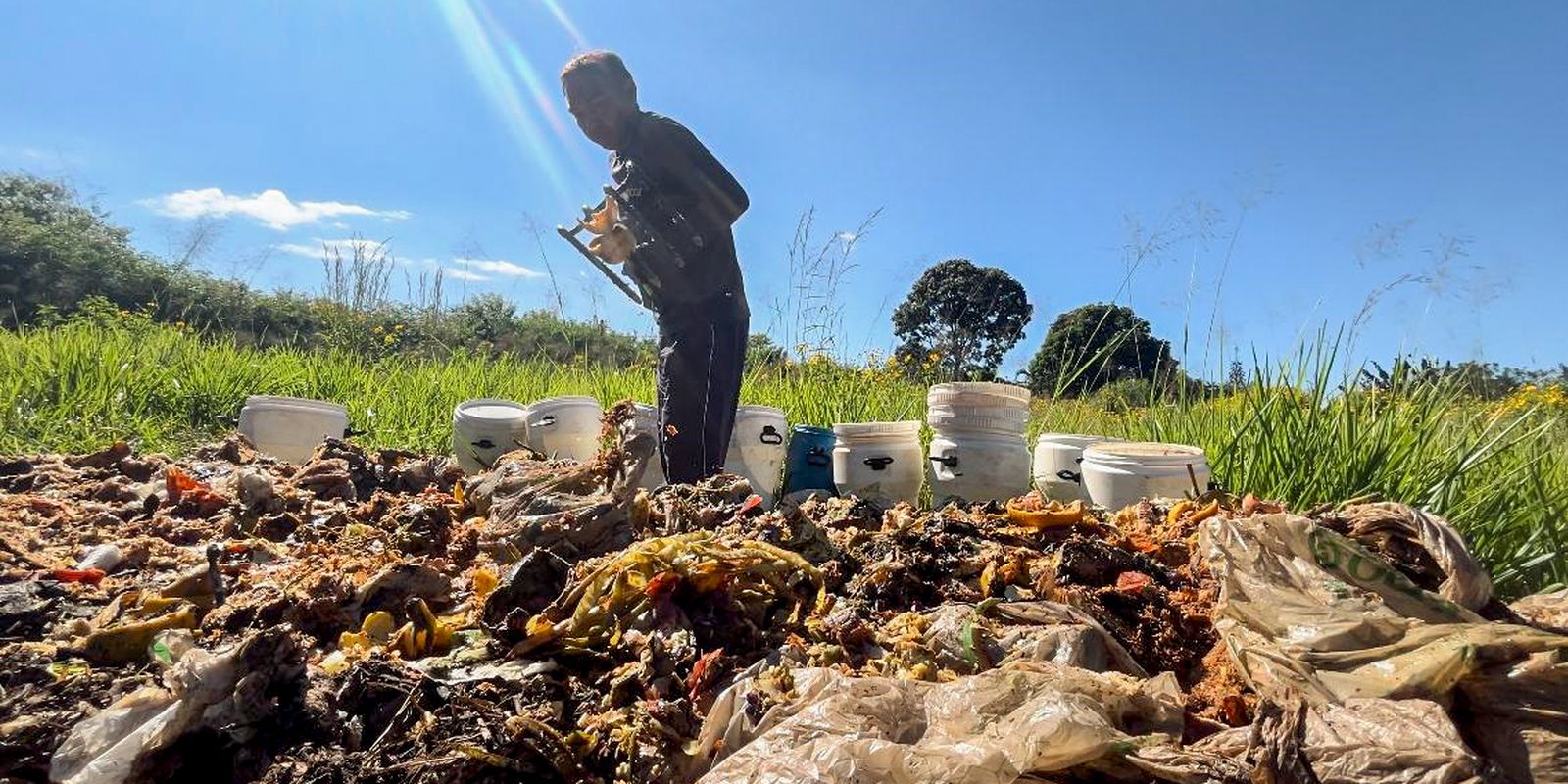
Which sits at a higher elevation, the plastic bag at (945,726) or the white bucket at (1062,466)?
the white bucket at (1062,466)

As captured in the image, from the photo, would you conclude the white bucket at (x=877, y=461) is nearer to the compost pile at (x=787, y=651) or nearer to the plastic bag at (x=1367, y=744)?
the compost pile at (x=787, y=651)

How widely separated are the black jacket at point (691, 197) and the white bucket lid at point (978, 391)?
1.13m

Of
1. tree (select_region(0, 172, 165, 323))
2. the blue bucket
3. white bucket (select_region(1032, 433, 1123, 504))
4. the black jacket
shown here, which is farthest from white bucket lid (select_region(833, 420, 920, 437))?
tree (select_region(0, 172, 165, 323))

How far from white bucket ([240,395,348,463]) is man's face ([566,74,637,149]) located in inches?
89.5

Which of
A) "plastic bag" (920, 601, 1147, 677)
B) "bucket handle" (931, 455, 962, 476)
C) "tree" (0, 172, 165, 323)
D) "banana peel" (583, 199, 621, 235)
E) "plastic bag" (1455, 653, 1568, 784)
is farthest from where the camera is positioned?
"tree" (0, 172, 165, 323)

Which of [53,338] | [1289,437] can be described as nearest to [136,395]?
[53,338]

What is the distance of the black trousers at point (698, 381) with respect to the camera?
14.8 feet

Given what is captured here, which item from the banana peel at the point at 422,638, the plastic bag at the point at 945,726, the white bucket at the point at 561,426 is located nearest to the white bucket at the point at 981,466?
the white bucket at the point at 561,426

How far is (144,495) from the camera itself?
3592 mm

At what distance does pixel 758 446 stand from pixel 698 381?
2.52ft

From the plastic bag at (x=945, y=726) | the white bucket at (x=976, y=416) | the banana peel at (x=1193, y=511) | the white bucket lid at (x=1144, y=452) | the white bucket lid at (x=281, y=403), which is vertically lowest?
the plastic bag at (x=945, y=726)

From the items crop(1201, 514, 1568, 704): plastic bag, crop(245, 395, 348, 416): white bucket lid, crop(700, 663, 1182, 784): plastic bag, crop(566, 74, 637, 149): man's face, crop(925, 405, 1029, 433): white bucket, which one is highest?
crop(566, 74, 637, 149): man's face

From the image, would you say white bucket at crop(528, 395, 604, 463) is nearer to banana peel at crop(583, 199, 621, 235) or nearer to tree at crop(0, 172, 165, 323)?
banana peel at crop(583, 199, 621, 235)

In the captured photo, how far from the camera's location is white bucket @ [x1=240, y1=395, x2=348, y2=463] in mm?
5012
